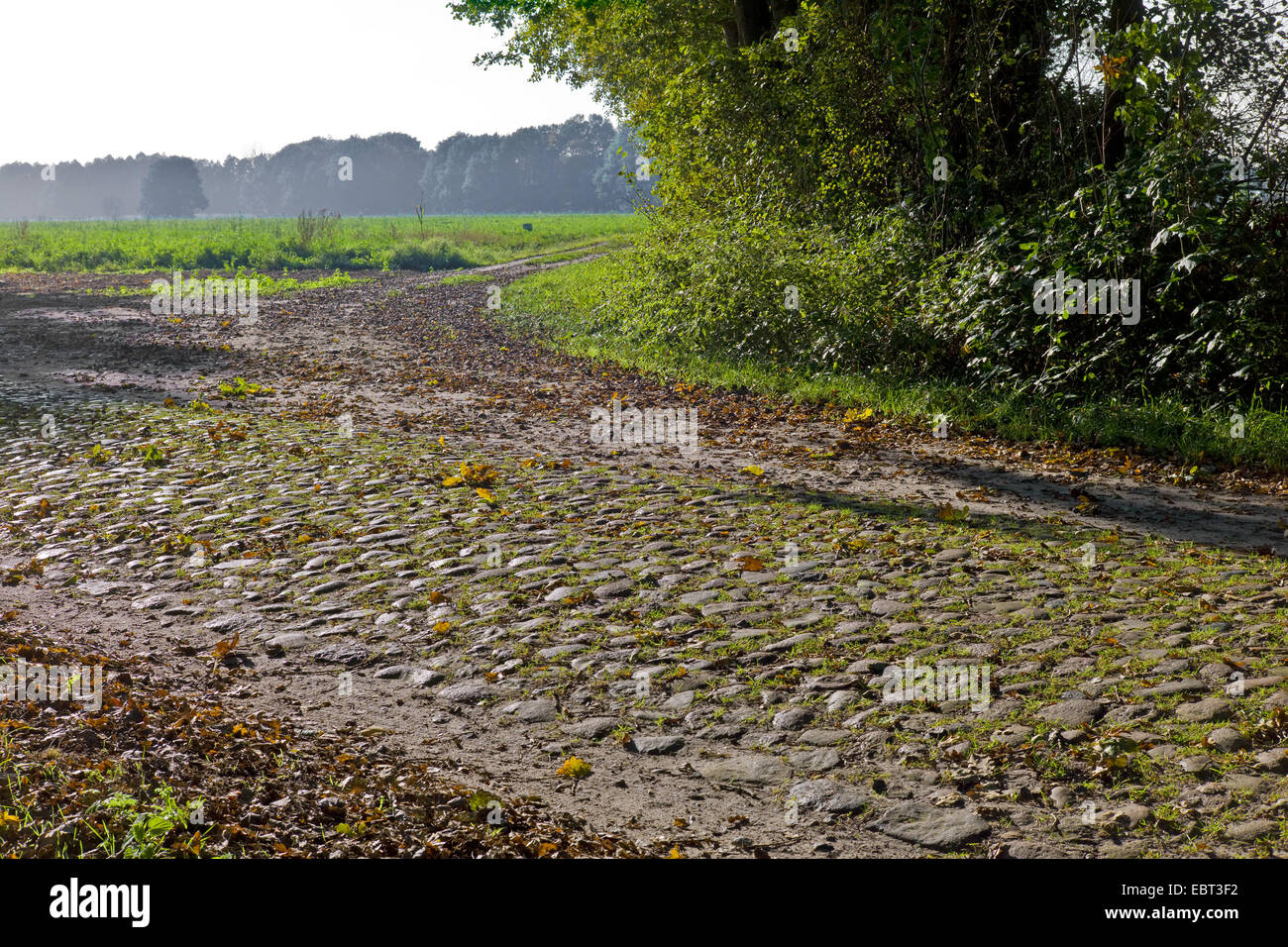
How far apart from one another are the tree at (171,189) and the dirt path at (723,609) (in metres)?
201

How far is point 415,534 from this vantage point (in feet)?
24.1

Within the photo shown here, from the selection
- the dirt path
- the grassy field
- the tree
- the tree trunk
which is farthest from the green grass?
the tree

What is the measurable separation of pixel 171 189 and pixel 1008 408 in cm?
20675

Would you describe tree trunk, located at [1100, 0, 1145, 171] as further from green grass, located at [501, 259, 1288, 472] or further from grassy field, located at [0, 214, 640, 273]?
grassy field, located at [0, 214, 640, 273]

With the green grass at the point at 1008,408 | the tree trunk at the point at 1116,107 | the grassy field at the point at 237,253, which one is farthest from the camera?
the grassy field at the point at 237,253

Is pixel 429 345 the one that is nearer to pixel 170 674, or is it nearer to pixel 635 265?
pixel 635 265

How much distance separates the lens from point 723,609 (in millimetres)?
5758

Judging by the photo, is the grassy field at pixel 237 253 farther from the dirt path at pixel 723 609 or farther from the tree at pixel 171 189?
the tree at pixel 171 189

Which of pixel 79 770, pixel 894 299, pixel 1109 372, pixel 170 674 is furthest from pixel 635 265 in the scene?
pixel 79 770

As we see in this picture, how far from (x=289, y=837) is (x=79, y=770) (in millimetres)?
881

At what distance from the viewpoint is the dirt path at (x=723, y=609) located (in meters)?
3.76

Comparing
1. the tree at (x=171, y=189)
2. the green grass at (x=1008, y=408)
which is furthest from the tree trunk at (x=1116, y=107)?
the tree at (x=171, y=189)

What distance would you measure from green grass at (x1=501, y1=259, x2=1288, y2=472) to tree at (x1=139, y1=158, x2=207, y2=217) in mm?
197901

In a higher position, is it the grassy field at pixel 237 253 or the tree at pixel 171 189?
the tree at pixel 171 189
